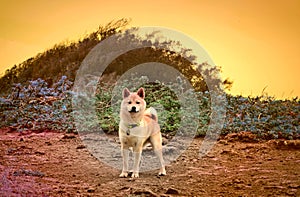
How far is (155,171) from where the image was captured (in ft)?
17.7

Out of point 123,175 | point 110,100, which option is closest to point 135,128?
point 123,175

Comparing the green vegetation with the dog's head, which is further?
the green vegetation

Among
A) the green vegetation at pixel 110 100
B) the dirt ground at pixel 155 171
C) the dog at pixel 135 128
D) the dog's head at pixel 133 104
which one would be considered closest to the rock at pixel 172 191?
the dirt ground at pixel 155 171

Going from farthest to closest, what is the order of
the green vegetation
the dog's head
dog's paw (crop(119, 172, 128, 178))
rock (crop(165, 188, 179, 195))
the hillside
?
the hillside
the green vegetation
dog's paw (crop(119, 172, 128, 178))
the dog's head
rock (crop(165, 188, 179, 195))

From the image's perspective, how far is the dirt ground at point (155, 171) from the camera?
14.3 feet

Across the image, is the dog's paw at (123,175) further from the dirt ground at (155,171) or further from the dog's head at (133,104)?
the dog's head at (133,104)

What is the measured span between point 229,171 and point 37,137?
3.74 metres

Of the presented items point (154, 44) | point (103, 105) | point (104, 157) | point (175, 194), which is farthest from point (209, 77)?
point (175, 194)

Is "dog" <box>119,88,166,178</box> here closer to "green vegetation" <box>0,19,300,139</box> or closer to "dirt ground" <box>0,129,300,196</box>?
"dirt ground" <box>0,129,300,196</box>

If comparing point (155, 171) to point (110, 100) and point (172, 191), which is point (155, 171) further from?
point (110, 100)

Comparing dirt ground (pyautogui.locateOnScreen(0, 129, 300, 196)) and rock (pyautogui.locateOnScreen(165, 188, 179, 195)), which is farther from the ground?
dirt ground (pyautogui.locateOnScreen(0, 129, 300, 196))

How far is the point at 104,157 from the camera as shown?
624 cm

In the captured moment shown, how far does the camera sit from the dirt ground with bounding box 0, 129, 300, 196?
436 centimetres

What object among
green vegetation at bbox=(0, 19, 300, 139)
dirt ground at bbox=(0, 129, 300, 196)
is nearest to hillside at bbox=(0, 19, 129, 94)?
green vegetation at bbox=(0, 19, 300, 139)
